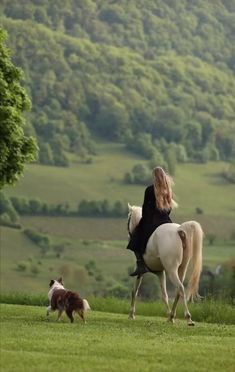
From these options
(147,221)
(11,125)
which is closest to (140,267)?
(147,221)

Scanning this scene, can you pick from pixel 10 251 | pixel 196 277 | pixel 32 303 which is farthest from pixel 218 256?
pixel 196 277

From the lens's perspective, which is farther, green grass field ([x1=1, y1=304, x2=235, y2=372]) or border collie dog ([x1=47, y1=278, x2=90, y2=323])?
border collie dog ([x1=47, y1=278, x2=90, y2=323])

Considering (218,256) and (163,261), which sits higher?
(163,261)

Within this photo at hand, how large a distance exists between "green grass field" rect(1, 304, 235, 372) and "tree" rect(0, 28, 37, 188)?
898 cm

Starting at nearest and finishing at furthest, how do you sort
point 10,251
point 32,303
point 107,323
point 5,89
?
point 107,323
point 5,89
point 32,303
point 10,251

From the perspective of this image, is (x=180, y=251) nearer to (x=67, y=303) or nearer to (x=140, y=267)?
(x=140, y=267)

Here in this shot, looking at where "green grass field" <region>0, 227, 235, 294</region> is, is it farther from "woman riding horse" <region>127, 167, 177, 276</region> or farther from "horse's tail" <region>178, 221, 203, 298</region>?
"horse's tail" <region>178, 221, 203, 298</region>

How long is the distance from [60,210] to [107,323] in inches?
7069

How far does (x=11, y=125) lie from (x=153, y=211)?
7308 mm

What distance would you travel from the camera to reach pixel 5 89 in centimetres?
2700

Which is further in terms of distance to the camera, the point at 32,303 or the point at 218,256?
the point at 218,256

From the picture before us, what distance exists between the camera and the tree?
1035 inches

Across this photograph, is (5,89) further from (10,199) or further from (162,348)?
(10,199)

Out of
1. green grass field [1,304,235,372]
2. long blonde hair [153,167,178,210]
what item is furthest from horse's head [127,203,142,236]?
green grass field [1,304,235,372]
